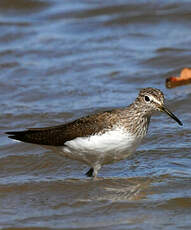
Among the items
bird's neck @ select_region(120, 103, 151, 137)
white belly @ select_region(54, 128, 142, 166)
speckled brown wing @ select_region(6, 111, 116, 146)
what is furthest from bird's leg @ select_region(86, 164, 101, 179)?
bird's neck @ select_region(120, 103, 151, 137)

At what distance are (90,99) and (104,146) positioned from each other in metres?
3.64

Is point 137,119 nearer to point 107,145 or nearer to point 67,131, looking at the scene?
point 107,145

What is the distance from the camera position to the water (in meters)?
7.46

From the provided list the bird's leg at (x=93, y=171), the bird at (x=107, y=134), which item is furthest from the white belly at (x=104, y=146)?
the bird's leg at (x=93, y=171)

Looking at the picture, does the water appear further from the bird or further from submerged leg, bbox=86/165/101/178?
the bird

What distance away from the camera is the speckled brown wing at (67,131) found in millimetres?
8195

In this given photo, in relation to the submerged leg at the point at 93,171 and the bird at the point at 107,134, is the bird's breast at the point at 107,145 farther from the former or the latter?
the submerged leg at the point at 93,171

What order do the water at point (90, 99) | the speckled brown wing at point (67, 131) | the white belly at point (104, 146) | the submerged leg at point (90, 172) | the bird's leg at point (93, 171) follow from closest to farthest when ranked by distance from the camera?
the water at point (90, 99) < the white belly at point (104, 146) < the speckled brown wing at point (67, 131) < the bird's leg at point (93, 171) < the submerged leg at point (90, 172)

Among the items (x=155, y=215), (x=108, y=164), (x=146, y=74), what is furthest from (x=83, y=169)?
(x=146, y=74)

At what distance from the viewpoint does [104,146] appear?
26.3 ft

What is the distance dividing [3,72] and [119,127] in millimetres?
5797

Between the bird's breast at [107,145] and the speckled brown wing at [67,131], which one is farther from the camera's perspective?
the speckled brown wing at [67,131]

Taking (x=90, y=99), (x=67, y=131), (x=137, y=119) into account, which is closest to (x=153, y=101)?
(x=137, y=119)

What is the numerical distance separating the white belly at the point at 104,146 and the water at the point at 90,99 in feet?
1.32
